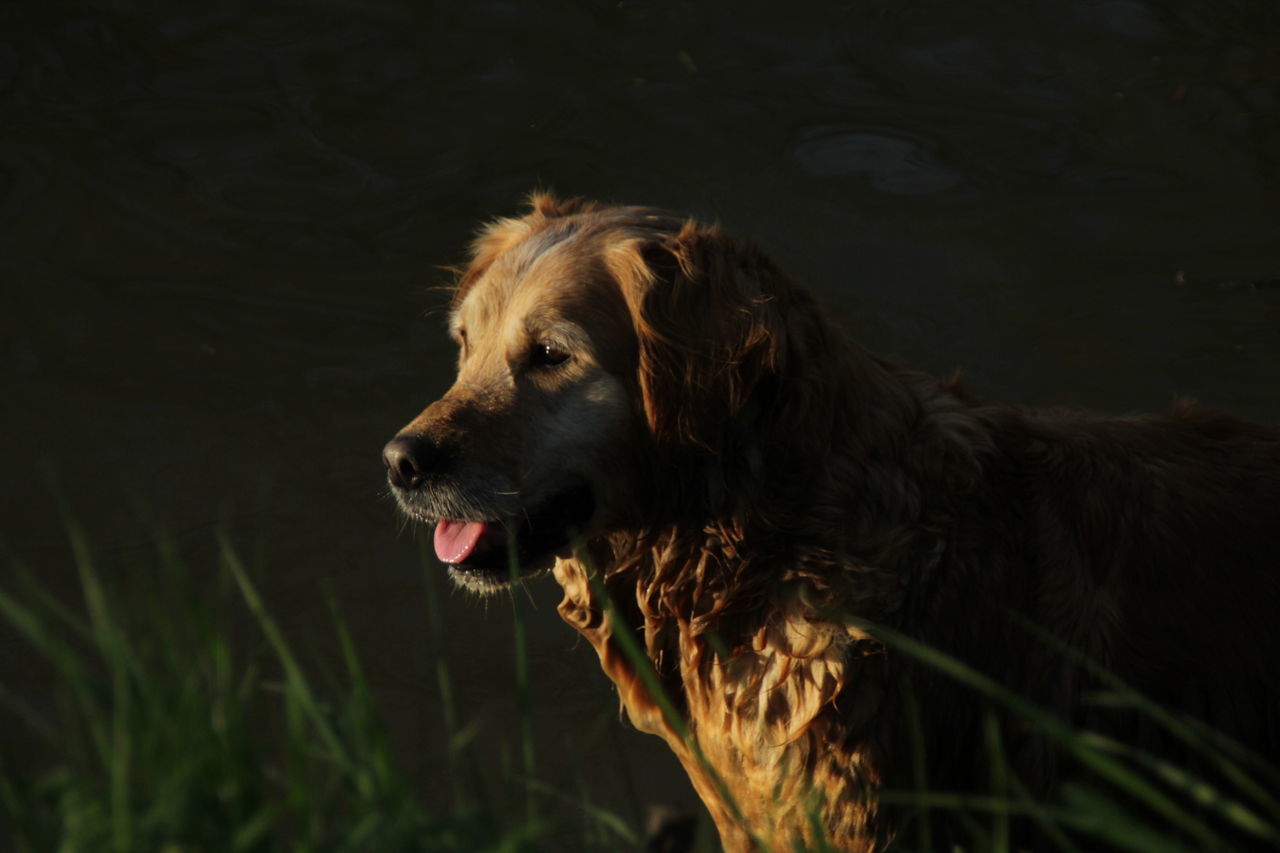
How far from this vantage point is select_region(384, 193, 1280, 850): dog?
11.1 feet

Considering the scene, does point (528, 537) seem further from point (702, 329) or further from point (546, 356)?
point (702, 329)

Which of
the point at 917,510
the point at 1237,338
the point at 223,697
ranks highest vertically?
the point at 223,697

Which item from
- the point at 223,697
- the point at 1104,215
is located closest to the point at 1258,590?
the point at 223,697

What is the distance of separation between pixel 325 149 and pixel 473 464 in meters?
4.56

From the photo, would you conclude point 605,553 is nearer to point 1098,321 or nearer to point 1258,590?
point 1258,590

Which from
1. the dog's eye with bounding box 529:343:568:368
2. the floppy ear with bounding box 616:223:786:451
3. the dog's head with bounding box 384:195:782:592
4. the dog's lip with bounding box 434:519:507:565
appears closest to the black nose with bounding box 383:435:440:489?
the dog's head with bounding box 384:195:782:592

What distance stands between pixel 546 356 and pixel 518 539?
0.43m

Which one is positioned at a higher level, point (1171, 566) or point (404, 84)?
point (1171, 566)

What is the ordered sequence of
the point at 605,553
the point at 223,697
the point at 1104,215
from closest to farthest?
the point at 223,697 < the point at 605,553 < the point at 1104,215

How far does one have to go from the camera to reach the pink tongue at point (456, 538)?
3.58 meters

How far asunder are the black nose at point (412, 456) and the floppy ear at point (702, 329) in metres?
0.51

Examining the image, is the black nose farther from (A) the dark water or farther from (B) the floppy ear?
(A) the dark water

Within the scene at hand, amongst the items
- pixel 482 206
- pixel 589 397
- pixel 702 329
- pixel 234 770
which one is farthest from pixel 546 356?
pixel 482 206

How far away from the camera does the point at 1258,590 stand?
3.50 metres
